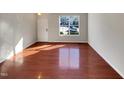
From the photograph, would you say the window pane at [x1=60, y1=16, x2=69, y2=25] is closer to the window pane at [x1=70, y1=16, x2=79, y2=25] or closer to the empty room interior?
the window pane at [x1=70, y1=16, x2=79, y2=25]

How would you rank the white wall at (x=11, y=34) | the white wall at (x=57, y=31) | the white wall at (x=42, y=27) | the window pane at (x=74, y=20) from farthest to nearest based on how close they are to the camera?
the white wall at (x=42, y=27) < the window pane at (x=74, y=20) < the white wall at (x=57, y=31) < the white wall at (x=11, y=34)

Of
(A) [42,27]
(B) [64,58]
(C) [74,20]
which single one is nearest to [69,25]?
(C) [74,20]

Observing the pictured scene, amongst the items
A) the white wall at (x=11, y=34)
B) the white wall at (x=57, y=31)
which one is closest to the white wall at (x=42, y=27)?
the white wall at (x=57, y=31)

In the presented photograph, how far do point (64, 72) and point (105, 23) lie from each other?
→ 6.93 feet

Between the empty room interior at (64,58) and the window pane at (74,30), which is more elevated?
the window pane at (74,30)

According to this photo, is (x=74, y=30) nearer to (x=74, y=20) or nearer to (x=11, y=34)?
(x=74, y=20)

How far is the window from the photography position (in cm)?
1086

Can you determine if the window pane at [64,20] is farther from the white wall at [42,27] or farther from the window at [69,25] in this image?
the white wall at [42,27]

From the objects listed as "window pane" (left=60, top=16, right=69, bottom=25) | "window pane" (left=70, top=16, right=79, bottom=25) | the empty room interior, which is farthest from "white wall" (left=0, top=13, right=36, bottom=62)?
"window pane" (left=70, top=16, right=79, bottom=25)

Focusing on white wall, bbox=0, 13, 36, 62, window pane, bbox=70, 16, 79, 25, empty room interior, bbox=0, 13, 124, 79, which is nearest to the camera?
empty room interior, bbox=0, 13, 124, 79

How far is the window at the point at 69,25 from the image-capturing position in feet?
35.6

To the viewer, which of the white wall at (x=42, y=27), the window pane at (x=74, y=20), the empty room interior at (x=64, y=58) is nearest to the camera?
the empty room interior at (x=64, y=58)

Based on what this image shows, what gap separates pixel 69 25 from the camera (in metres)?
11.0
